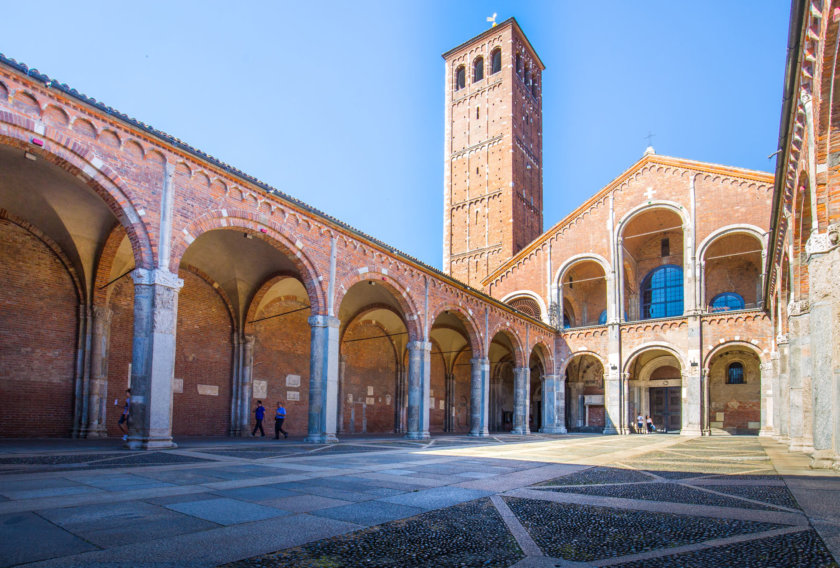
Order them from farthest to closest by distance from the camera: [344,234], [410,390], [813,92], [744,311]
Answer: [744,311], [410,390], [344,234], [813,92]

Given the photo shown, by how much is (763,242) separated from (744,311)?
3549 mm

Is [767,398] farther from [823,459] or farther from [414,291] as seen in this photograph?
[823,459]

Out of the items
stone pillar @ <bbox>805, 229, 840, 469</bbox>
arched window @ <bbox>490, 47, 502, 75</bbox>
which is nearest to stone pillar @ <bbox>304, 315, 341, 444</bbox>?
stone pillar @ <bbox>805, 229, 840, 469</bbox>

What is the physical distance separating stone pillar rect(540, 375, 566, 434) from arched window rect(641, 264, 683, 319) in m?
7.07

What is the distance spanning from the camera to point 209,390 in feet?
62.2

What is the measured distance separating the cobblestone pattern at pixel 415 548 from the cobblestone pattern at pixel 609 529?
0.32 metres

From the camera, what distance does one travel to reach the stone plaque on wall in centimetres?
1867

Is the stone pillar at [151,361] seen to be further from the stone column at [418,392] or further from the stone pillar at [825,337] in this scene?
the stone pillar at [825,337]

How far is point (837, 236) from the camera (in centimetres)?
838

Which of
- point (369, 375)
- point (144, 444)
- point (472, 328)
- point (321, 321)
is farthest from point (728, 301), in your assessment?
point (144, 444)

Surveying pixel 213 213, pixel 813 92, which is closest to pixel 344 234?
pixel 213 213

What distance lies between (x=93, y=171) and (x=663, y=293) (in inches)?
1182

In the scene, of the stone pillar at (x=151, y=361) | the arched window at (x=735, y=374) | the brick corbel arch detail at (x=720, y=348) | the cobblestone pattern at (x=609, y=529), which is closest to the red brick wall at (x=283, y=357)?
the stone pillar at (x=151, y=361)

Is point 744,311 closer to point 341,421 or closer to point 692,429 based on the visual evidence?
point 692,429
